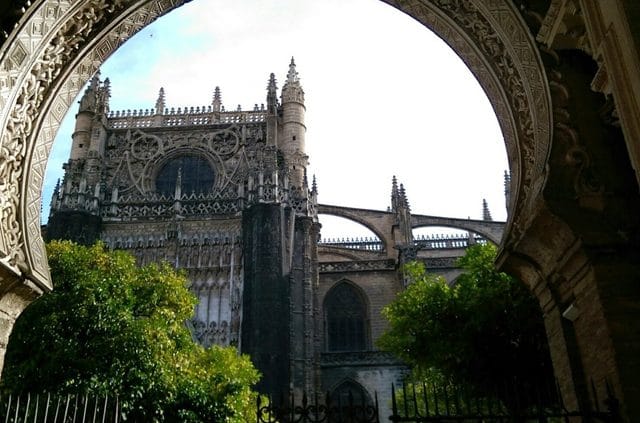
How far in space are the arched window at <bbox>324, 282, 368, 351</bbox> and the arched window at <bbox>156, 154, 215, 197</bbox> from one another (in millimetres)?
8267

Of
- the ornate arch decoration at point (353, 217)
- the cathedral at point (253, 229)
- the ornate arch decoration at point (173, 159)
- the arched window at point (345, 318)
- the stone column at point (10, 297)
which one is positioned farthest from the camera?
the ornate arch decoration at point (353, 217)

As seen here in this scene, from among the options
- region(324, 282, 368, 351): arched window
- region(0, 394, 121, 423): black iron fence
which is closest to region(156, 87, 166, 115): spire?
region(324, 282, 368, 351): arched window

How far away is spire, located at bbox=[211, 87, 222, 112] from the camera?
122 feet

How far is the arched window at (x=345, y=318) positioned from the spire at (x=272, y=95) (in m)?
9.63

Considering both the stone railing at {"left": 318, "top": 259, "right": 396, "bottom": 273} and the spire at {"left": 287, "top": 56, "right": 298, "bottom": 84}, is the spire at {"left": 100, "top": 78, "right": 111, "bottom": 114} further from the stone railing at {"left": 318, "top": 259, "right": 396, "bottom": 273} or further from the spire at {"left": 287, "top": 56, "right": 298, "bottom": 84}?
the stone railing at {"left": 318, "top": 259, "right": 396, "bottom": 273}

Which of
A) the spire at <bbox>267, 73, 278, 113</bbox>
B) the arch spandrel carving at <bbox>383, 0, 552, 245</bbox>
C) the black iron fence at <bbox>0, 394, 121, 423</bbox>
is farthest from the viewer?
the spire at <bbox>267, 73, 278, 113</bbox>

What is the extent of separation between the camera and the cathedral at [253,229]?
27484mm

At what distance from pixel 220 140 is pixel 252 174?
4468 mm

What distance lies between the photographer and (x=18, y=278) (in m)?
5.95

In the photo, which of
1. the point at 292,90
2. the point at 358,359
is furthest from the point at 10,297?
the point at 292,90

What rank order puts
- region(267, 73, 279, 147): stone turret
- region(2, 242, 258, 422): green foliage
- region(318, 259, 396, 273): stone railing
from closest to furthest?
1. region(2, 242, 258, 422): green foliage
2. region(267, 73, 279, 147): stone turret
3. region(318, 259, 396, 273): stone railing

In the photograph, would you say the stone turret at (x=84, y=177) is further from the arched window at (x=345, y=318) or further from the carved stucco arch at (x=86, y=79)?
the carved stucco arch at (x=86, y=79)

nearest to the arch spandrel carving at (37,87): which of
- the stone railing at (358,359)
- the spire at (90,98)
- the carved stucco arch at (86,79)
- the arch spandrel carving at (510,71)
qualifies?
the carved stucco arch at (86,79)

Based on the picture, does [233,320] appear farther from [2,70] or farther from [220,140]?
[2,70]
